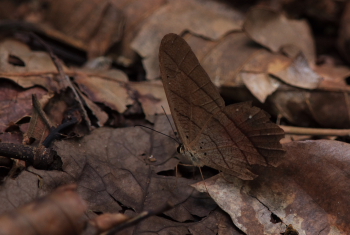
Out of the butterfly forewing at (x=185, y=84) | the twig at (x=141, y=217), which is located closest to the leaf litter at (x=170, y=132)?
the twig at (x=141, y=217)

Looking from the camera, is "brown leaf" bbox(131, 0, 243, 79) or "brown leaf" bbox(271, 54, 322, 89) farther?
"brown leaf" bbox(131, 0, 243, 79)

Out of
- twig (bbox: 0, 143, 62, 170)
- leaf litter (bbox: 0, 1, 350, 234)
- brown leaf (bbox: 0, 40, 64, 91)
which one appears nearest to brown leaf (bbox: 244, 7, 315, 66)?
leaf litter (bbox: 0, 1, 350, 234)

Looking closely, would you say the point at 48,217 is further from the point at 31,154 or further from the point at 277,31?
the point at 277,31

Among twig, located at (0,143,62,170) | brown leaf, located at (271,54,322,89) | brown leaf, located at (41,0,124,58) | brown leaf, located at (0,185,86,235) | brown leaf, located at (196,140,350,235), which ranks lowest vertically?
brown leaf, located at (196,140,350,235)

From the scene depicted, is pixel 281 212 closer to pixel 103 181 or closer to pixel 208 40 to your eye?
pixel 103 181

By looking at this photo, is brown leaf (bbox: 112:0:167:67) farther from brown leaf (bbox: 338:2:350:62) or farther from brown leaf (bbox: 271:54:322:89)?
brown leaf (bbox: 338:2:350:62)

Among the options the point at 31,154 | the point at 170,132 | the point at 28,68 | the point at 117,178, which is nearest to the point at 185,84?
the point at 170,132
